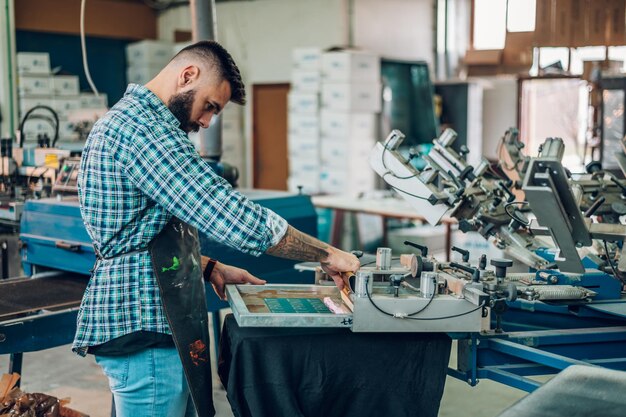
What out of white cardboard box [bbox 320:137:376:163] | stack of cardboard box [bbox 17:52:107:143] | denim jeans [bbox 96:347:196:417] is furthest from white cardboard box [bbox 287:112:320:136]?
denim jeans [bbox 96:347:196:417]

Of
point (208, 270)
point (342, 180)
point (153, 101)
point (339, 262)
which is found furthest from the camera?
point (342, 180)

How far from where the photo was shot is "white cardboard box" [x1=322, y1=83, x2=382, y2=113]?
6.67m

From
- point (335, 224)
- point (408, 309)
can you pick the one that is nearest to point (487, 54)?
point (335, 224)

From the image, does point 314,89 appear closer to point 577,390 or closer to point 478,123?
point 478,123

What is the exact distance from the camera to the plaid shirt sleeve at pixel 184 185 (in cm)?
165

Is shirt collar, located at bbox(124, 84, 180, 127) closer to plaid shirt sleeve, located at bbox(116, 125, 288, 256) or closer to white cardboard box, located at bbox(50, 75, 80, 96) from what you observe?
plaid shirt sleeve, located at bbox(116, 125, 288, 256)

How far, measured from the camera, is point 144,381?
5.79ft

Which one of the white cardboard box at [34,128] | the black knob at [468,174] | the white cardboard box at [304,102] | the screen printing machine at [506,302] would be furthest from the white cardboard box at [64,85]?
the screen printing machine at [506,302]

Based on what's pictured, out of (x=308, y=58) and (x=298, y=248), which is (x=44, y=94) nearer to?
(x=308, y=58)

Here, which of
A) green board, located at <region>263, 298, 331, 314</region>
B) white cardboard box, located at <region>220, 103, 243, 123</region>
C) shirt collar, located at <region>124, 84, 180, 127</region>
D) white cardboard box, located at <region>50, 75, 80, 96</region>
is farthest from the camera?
white cardboard box, located at <region>220, 103, 243, 123</region>

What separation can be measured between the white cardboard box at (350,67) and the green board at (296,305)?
4.86 meters

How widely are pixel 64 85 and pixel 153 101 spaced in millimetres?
5995

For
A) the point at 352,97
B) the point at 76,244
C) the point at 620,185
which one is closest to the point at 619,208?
the point at 620,185

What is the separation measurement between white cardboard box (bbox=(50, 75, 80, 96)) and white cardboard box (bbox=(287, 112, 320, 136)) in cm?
213
